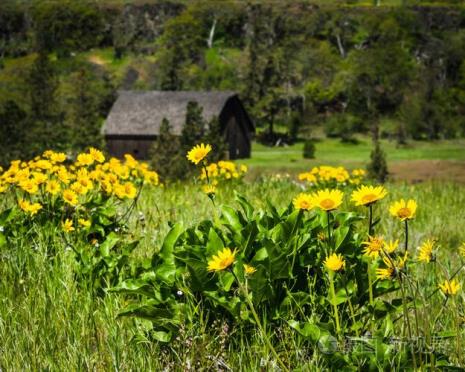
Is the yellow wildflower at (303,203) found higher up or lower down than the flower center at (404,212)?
lower down

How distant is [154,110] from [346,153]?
2384cm

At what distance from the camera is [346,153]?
72625mm

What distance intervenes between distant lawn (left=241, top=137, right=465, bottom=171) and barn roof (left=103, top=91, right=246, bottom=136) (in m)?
6.88

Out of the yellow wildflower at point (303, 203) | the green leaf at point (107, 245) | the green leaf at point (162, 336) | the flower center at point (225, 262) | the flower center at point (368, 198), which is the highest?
the flower center at point (368, 198)

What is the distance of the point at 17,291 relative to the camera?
3.62 m

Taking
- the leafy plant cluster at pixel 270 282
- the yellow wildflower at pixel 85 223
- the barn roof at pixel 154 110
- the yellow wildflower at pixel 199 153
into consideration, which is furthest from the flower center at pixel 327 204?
the barn roof at pixel 154 110

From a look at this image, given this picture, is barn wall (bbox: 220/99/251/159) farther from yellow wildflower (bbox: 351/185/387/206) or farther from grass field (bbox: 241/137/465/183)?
yellow wildflower (bbox: 351/185/387/206)

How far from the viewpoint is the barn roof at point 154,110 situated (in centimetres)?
6103

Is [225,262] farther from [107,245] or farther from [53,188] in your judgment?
[53,188]

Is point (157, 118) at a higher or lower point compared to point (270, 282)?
lower

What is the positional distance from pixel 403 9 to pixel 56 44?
85.9 meters

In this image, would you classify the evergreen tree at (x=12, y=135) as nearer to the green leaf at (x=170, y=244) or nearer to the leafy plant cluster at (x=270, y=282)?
the green leaf at (x=170, y=244)

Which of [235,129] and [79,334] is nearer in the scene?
[79,334]

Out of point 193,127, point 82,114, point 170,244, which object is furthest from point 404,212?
point 82,114
